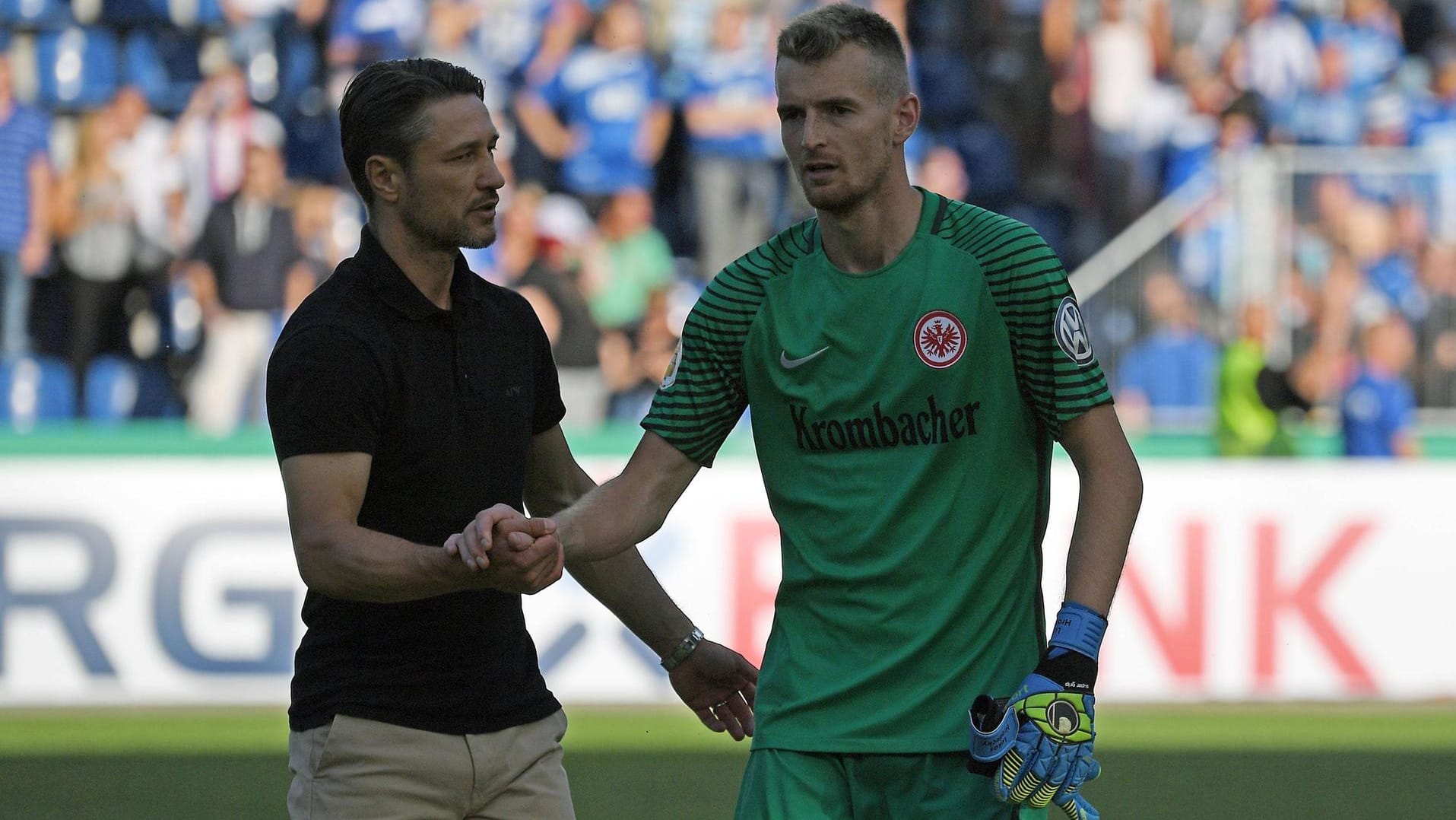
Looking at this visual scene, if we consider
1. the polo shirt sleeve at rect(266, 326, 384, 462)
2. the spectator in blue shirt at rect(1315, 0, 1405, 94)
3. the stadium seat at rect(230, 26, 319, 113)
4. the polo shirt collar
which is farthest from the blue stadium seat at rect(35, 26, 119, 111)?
the polo shirt sleeve at rect(266, 326, 384, 462)

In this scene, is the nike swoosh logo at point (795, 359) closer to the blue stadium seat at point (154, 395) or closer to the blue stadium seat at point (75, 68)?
the blue stadium seat at point (154, 395)

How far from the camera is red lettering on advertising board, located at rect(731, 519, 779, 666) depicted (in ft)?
32.3

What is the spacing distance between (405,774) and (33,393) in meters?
9.49

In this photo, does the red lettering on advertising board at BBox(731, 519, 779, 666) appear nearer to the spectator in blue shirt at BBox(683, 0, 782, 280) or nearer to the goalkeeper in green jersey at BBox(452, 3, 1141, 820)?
the spectator in blue shirt at BBox(683, 0, 782, 280)

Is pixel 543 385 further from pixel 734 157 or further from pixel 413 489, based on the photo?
pixel 734 157

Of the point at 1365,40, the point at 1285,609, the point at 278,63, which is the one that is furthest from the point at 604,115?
the point at 1285,609

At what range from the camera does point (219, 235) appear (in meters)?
12.8

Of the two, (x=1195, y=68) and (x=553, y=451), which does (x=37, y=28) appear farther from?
(x=553, y=451)

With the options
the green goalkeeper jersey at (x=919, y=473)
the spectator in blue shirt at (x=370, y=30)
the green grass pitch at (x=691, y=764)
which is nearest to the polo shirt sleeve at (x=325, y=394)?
the green goalkeeper jersey at (x=919, y=473)

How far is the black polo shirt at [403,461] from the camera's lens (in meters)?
4.06

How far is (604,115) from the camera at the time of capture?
44.8 feet

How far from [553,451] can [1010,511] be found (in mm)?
1183

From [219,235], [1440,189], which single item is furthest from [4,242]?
[1440,189]

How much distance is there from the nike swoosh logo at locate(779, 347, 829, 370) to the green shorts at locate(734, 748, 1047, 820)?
2.52 ft
